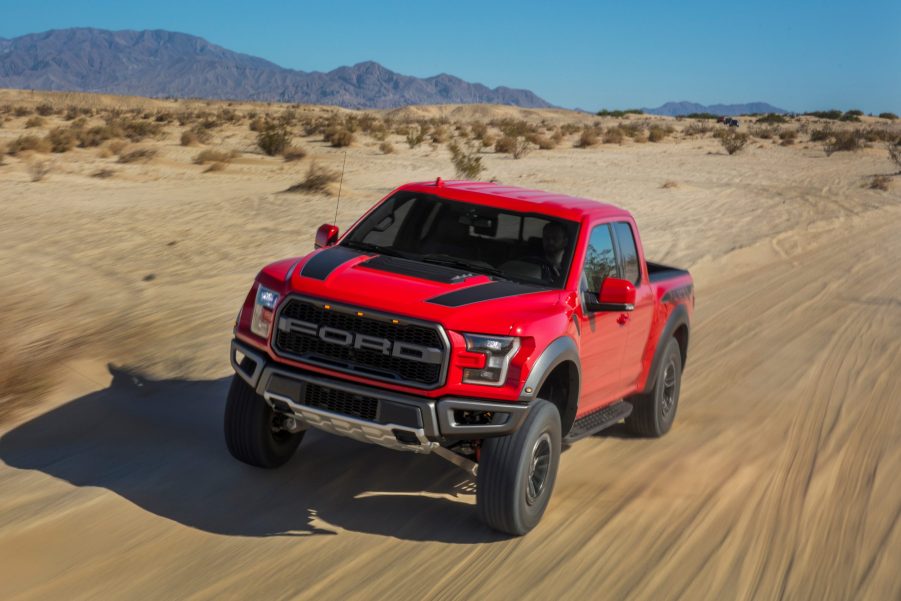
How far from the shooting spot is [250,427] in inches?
231

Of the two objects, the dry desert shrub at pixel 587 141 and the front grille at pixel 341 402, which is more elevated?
the front grille at pixel 341 402

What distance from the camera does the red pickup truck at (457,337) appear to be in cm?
509

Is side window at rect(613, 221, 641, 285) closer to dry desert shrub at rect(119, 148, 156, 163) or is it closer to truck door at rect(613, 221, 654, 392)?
truck door at rect(613, 221, 654, 392)

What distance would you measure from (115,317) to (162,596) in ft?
20.9

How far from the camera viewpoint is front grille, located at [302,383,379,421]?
510 cm

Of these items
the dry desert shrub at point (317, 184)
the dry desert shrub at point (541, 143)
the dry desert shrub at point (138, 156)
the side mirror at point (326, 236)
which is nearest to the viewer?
the side mirror at point (326, 236)

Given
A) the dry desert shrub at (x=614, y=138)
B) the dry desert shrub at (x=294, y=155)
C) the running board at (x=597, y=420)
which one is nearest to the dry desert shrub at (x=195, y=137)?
the dry desert shrub at (x=294, y=155)

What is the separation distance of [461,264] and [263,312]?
1.19 metres

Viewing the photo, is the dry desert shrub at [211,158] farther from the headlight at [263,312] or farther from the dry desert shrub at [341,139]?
the headlight at [263,312]

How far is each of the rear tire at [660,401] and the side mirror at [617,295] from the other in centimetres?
157

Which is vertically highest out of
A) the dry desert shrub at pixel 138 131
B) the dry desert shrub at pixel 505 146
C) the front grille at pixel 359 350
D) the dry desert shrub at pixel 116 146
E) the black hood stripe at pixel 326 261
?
the black hood stripe at pixel 326 261

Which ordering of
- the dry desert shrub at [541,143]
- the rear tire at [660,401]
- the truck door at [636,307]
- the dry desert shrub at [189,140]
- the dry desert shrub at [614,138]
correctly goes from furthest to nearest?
the dry desert shrub at [614,138], the dry desert shrub at [541,143], the dry desert shrub at [189,140], the rear tire at [660,401], the truck door at [636,307]

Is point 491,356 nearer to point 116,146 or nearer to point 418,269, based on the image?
point 418,269

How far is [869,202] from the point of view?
28047 millimetres
